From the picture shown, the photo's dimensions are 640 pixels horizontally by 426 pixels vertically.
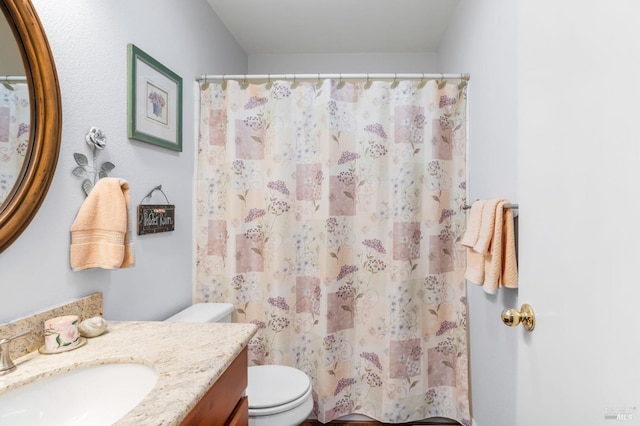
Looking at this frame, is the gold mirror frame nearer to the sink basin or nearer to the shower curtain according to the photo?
the shower curtain

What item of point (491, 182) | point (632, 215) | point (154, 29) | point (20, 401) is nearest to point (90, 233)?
point (20, 401)

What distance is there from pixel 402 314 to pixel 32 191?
1687 millimetres

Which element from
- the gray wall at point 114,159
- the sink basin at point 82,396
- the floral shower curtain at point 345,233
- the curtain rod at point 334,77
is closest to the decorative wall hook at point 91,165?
the gray wall at point 114,159

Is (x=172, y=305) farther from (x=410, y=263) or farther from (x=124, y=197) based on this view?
(x=410, y=263)

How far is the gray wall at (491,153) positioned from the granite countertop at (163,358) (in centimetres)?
109

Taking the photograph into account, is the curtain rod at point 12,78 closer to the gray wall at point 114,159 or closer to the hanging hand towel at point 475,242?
the gray wall at point 114,159

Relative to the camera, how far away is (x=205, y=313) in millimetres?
1712

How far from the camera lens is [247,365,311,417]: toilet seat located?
4.46ft

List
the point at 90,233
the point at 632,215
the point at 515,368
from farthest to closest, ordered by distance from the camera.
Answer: the point at 515,368 < the point at 90,233 < the point at 632,215

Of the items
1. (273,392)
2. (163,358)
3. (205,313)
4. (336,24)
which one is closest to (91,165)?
(163,358)

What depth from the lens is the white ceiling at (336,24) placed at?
2.07 metres

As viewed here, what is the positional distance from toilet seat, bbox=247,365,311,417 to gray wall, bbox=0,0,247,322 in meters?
0.55

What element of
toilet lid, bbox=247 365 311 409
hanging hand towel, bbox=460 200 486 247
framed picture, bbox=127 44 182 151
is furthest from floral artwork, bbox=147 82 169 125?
hanging hand towel, bbox=460 200 486 247

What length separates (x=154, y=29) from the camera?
1527 millimetres
